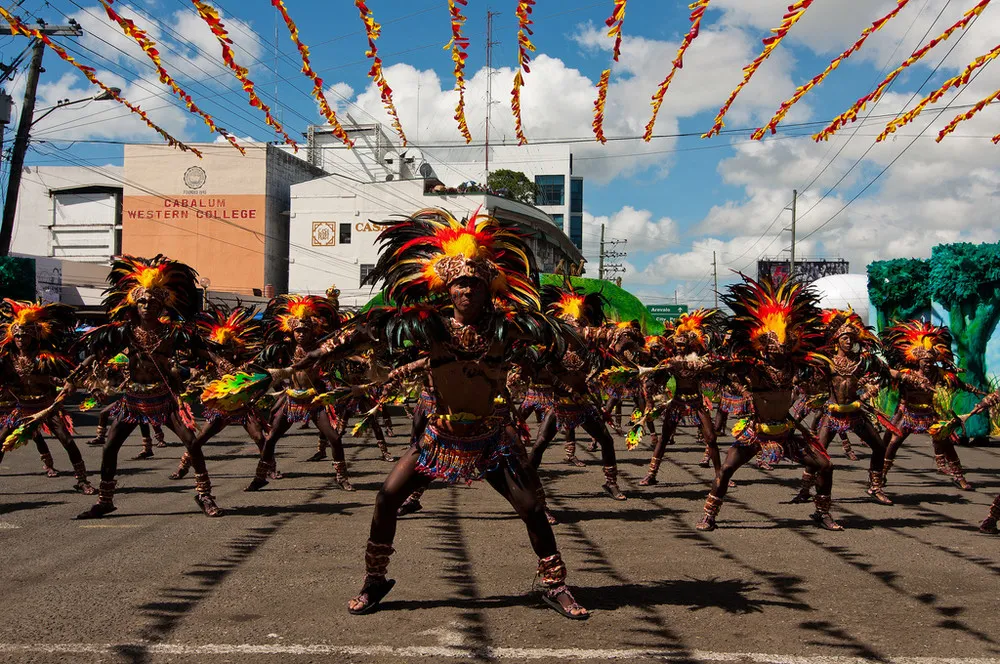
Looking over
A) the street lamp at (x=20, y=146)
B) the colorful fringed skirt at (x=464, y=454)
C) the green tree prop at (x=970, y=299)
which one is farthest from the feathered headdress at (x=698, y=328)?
the street lamp at (x=20, y=146)

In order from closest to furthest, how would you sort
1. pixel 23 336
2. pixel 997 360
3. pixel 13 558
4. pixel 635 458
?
1. pixel 13 558
2. pixel 23 336
3. pixel 635 458
4. pixel 997 360

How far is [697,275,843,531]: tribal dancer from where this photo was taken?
822 cm

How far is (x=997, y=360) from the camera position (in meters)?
19.3

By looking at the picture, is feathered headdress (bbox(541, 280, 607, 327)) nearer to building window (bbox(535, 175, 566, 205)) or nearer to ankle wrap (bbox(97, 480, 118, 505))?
ankle wrap (bbox(97, 480, 118, 505))

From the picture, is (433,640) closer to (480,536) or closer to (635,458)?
(480,536)

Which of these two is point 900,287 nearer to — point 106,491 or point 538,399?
point 538,399

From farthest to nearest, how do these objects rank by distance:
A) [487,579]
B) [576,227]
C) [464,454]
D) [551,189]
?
1. [576,227]
2. [551,189]
3. [487,579]
4. [464,454]

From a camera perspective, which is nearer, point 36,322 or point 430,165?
point 36,322

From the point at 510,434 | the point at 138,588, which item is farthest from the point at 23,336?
the point at 510,434

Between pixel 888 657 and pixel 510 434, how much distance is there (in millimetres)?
2566

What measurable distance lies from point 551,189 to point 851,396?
75930 millimetres

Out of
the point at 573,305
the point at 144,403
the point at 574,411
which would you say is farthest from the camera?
the point at 573,305

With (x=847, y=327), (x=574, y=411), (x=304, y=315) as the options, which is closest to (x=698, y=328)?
(x=847, y=327)

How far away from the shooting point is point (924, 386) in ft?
37.0
